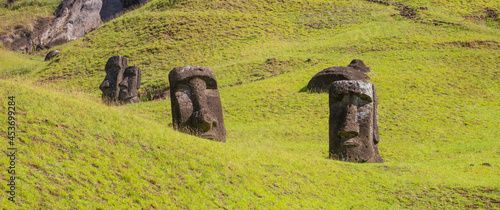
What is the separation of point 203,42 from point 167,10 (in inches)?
412

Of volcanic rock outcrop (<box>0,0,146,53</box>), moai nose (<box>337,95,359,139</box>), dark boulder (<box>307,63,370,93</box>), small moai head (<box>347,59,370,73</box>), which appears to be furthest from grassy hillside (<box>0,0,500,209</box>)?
volcanic rock outcrop (<box>0,0,146,53</box>)

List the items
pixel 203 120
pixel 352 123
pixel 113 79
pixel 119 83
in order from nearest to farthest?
pixel 203 120
pixel 352 123
pixel 113 79
pixel 119 83

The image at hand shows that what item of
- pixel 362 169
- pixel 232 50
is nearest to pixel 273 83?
pixel 232 50

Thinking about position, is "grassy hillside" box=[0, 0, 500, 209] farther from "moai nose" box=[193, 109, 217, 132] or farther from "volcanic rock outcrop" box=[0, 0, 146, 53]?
"volcanic rock outcrop" box=[0, 0, 146, 53]

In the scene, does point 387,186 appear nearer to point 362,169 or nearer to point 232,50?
point 362,169

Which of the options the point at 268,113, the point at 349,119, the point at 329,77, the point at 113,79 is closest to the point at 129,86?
the point at 113,79

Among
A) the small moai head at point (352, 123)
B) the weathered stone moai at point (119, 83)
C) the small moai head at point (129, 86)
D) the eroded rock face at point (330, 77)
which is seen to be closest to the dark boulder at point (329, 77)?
the eroded rock face at point (330, 77)

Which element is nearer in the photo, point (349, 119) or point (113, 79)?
point (349, 119)

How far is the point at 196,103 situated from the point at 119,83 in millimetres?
15552

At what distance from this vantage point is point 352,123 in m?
16.0

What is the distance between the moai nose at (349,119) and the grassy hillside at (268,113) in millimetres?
1204

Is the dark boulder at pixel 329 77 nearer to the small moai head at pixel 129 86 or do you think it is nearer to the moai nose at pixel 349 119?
A: the small moai head at pixel 129 86

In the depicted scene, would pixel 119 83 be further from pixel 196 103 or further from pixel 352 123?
pixel 352 123

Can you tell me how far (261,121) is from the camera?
2517 cm
